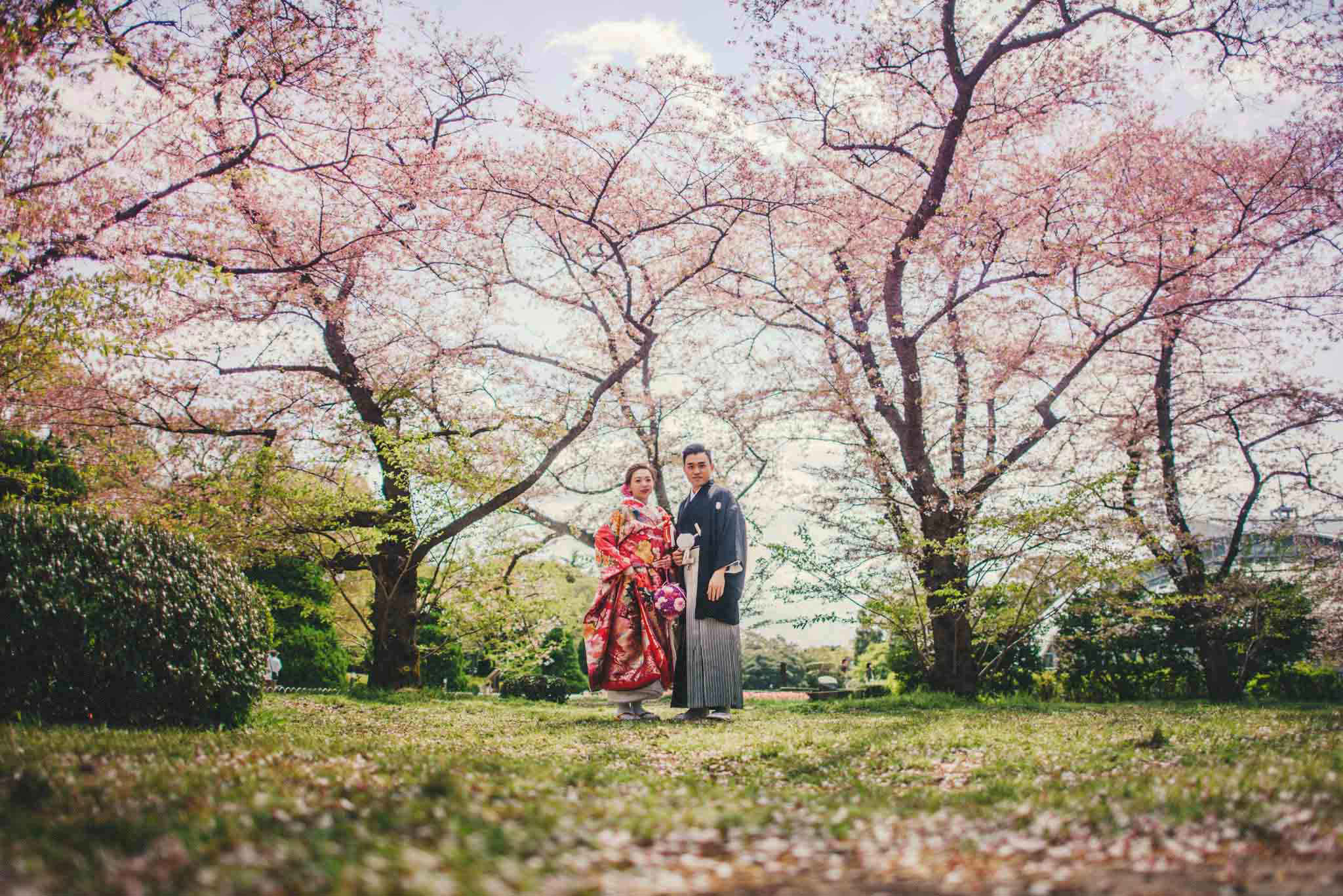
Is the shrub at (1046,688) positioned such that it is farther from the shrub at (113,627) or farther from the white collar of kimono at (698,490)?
the shrub at (113,627)

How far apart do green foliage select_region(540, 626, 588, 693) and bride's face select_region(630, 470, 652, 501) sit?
12.8 meters

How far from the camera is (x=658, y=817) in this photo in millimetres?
2732

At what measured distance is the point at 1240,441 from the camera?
541 inches

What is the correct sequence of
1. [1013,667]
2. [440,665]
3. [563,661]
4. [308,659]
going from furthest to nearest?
[563,661], [440,665], [308,659], [1013,667]

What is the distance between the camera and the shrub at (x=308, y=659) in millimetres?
18312

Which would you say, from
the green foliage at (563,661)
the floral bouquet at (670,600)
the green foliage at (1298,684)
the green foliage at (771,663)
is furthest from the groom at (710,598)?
the green foliage at (771,663)

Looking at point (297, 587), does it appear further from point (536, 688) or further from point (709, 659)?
point (709, 659)

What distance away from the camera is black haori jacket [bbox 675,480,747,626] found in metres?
7.82

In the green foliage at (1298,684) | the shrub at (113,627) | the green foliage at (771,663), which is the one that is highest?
the shrub at (113,627)

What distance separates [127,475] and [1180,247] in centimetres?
1644

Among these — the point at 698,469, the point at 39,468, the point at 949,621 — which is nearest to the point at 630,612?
the point at 698,469

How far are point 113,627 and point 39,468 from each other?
8439 mm

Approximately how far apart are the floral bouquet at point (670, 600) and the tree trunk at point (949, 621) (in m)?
4.74

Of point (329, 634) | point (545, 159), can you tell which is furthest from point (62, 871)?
point (329, 634)
